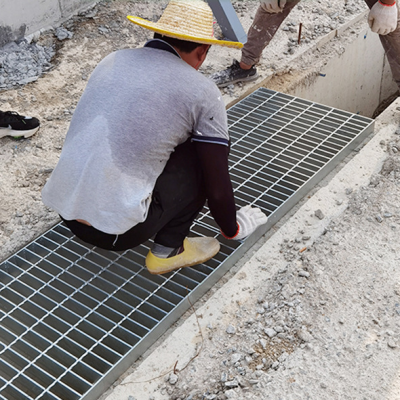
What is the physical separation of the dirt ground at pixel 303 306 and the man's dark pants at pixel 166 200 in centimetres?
56

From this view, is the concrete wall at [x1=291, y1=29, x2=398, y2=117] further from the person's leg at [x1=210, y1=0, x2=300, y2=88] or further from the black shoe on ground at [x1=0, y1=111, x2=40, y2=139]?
the black shoe on ground at [x1=0, y1=111, x2=40, y2=139]

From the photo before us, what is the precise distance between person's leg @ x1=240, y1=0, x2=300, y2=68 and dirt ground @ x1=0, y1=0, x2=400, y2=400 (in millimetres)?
1365

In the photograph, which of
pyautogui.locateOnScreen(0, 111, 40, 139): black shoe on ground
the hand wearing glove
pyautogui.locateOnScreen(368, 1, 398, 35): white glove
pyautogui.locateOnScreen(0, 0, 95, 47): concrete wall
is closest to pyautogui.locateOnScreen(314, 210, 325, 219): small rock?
the hand wearing glove

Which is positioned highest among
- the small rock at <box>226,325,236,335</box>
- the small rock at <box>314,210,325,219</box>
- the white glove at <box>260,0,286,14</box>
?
the white glove at <box>260,0,286,14</box>

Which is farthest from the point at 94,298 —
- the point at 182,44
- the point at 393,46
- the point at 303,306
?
the point at 393,46

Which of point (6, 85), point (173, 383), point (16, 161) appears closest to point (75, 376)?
point (173, 383)

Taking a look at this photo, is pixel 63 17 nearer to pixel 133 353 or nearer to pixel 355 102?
pixel 355 102

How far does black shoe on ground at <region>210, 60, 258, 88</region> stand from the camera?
4.53 m

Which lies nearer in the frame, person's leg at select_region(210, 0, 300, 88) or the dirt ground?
the dirt ground

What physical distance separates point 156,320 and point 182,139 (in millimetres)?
890

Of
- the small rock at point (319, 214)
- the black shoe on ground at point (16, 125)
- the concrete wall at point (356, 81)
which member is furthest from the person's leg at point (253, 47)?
the small rock at point (319, 214)

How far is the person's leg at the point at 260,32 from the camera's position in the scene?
172 inches

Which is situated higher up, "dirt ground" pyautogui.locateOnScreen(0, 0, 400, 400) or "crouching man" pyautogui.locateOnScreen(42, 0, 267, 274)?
"crouching man" pyautogui.locateOnScreen(42, 0, 267, 274)

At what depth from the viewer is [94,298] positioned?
2.76 m
